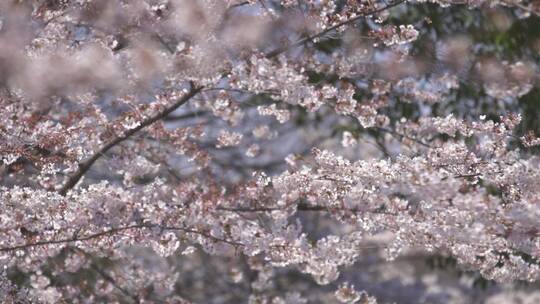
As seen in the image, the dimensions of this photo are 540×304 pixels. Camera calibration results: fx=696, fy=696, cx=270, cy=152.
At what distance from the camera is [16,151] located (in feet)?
9.16

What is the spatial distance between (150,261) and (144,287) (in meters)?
3.29

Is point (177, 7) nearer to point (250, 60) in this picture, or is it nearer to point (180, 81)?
point (180, 81)

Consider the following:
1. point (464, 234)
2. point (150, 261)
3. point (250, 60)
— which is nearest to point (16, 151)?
point (250, 60)

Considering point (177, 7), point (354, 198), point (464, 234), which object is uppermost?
point (177, 7)

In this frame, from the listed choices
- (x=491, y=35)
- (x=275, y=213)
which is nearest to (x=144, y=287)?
(x=275, y=213)

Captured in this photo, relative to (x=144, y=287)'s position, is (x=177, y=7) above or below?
above

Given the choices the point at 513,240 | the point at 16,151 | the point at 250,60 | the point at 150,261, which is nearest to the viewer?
the point at 513,240

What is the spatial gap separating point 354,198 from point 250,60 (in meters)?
0.80

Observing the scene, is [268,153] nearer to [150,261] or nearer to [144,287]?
[150,261]

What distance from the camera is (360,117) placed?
149 inches

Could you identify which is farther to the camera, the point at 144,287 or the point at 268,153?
the point at 268,153

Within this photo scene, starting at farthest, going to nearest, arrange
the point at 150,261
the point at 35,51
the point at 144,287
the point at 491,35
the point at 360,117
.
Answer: the point at 150,261 < the point at 491,35 < the point at 144,287 < the point at 360,117 < the point at 35,51

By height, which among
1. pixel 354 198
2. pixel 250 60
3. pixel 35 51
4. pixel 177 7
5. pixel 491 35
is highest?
pixel 35 51

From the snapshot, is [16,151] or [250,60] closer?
[16,151]
